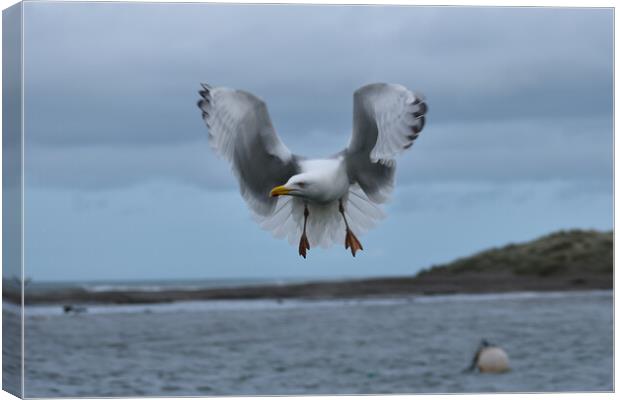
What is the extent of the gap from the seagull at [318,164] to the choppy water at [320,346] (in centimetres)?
347

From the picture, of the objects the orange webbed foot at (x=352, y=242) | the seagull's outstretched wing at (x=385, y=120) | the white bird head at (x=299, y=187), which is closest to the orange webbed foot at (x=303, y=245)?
the orange webbed foot at (x=352, y=242)

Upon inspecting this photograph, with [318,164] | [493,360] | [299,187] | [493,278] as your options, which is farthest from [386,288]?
[299,187]

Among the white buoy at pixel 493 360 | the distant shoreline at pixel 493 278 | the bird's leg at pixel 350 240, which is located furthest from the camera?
the white buoy at pixel 493 360

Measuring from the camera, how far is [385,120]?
8867mm

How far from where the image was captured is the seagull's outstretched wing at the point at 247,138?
9.11 metres

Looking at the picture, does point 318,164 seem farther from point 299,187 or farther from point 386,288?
point 386,288

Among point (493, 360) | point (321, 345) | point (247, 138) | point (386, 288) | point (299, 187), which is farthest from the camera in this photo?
point (321, 345)

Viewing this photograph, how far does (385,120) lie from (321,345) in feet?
24.5

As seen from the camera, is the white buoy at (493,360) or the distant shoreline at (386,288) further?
the white buoy at (493,360)

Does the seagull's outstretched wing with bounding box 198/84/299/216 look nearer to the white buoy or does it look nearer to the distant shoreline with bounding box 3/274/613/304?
the distant shoreline with bounding box 3/274/613/304

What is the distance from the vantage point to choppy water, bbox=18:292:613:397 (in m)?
13.6

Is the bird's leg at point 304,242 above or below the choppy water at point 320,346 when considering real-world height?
above

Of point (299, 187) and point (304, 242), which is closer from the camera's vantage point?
point (299, 187)

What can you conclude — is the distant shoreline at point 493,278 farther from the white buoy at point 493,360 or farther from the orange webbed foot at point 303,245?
the orange webbed foot at point 303,245
